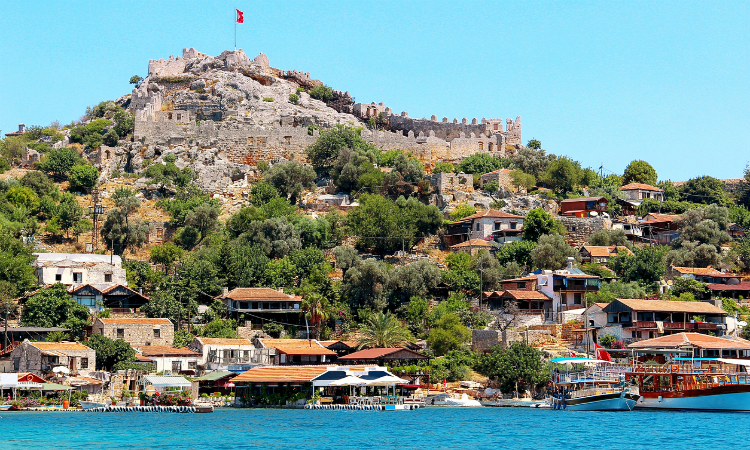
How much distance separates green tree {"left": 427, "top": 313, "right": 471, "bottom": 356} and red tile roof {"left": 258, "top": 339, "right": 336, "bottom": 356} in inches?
249

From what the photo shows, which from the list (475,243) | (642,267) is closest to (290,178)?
(475,243)

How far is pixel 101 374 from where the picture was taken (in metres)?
61.4

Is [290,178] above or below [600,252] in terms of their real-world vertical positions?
above

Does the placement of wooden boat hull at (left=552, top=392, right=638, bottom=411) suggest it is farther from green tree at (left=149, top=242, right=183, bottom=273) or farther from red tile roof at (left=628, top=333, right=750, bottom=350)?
green tree at (left=149, top=242, right=183, bottom=273)

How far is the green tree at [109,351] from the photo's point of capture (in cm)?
6244

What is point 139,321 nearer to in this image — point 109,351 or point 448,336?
point 109,351

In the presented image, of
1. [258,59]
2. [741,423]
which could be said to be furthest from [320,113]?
[741,423]

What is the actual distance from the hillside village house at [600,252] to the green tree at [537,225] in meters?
2.84

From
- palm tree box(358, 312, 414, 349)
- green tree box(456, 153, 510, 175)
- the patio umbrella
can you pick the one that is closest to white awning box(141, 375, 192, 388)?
the patio umbrella

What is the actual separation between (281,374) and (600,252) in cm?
3137

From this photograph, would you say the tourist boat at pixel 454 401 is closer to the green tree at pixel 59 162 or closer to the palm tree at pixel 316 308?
the palm tree at pixel 316 308

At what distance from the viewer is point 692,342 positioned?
6216cm

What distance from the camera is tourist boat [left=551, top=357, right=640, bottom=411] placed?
195 ft

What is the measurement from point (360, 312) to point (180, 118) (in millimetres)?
40467
